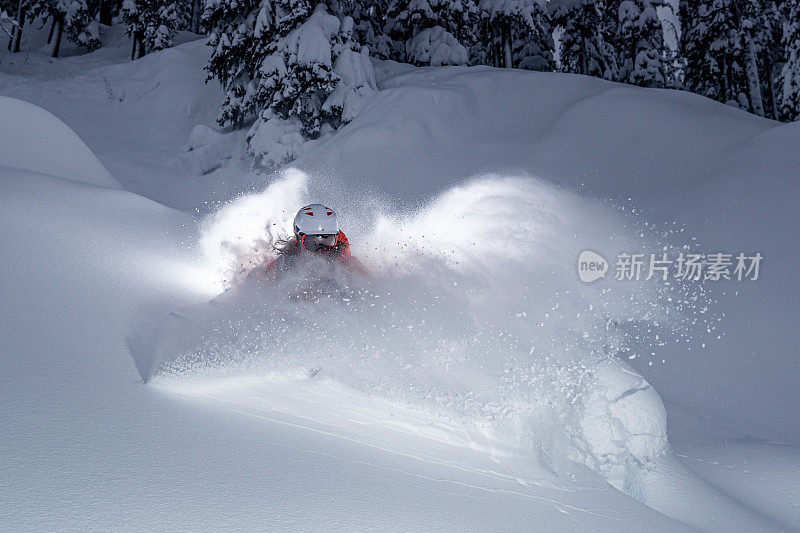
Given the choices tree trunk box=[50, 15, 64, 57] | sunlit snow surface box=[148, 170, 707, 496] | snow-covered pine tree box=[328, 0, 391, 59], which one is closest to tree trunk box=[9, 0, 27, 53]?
tree trunk box=[50, 15, 64, 57]

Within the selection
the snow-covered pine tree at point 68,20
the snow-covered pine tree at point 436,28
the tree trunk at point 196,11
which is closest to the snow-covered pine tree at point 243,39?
the snow-covered pine tree at point 436,28

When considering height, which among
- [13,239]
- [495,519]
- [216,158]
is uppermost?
[216,158]

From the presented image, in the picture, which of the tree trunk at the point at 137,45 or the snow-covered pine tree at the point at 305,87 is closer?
the snow-covered pine tree at the point at 305,87

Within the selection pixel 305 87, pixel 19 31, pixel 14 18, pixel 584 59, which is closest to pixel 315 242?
pixel 305 87

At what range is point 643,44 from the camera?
1021 inches

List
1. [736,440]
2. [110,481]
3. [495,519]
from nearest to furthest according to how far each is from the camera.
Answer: [110,481] → [495,519] → [736,440]

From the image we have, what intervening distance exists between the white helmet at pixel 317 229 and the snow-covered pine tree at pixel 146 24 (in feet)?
113

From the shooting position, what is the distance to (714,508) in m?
3.68

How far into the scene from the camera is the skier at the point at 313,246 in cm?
642

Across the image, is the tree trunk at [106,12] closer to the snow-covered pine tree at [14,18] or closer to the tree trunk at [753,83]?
the snow-covered pine tree at [14,18]

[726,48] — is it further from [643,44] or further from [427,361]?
[427,361]

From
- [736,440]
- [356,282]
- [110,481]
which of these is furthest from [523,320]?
[110,481]

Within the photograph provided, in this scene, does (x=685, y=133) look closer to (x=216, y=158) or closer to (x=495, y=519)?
(x=495, y=519)

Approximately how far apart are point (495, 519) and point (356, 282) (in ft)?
12.5
